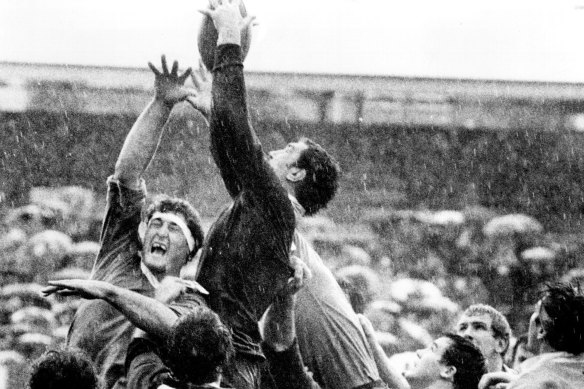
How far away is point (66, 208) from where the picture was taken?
13516 mm

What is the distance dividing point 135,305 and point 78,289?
0.64ft

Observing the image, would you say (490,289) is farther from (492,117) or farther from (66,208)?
(66,208)

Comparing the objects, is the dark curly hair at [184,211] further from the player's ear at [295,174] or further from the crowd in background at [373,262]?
the crowd in background at [373,262]

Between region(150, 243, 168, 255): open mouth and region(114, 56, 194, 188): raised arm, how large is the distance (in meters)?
0.30

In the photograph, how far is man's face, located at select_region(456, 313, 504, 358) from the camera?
5.41m

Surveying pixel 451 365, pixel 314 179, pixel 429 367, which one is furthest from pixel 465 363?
pixel 314 179

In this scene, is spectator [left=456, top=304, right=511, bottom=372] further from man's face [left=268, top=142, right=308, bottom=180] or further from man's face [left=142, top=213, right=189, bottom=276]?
man's face [left=142, top=213, right=189, bottom=276]

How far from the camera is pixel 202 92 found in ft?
16.1

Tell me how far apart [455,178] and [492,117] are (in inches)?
53.3

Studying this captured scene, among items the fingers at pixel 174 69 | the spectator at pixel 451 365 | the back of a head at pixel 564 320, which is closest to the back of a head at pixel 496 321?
the spectator at pixel 451 365

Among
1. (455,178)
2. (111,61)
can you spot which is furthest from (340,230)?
(111,61)

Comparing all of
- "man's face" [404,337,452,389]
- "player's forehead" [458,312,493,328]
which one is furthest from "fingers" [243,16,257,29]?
"player's forehead" [458,312,493,328]

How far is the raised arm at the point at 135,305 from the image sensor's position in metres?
3.88

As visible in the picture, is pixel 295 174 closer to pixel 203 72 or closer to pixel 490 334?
pixel 203 72
